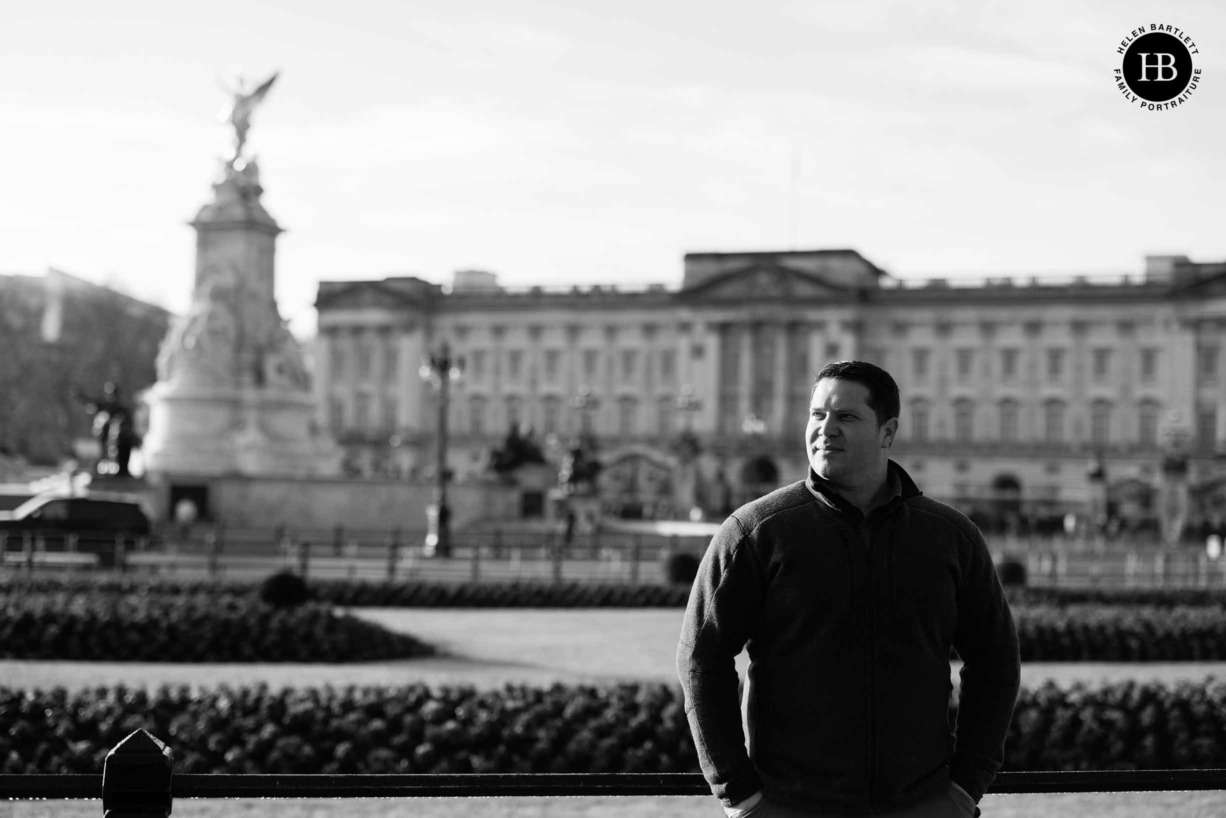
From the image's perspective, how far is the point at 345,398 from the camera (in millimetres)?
102625

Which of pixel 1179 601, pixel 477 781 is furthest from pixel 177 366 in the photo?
pixel 477 781

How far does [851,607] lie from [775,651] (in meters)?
0.22

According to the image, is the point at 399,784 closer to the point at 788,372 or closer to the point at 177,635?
the point at 177,635

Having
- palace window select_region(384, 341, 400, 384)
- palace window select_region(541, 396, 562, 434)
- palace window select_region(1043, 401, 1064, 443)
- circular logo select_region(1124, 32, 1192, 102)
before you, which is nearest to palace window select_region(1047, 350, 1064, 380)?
palace window select_region(1043, 401, 1064, 443)

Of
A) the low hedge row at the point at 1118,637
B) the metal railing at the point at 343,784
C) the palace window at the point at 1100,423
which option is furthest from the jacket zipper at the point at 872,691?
the palace window at the point at 1100,423

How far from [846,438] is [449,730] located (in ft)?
20.4

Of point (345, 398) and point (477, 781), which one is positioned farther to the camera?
point (345, 398)

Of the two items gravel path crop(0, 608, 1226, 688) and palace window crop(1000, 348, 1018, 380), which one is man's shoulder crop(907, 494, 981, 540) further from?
palace window crop(1000, 348, 1018, 380)

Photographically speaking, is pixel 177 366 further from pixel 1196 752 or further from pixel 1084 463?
pixel 1084 463

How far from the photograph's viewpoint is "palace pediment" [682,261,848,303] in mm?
91688

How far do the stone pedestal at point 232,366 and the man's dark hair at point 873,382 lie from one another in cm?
3861

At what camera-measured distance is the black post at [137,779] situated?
4121mm

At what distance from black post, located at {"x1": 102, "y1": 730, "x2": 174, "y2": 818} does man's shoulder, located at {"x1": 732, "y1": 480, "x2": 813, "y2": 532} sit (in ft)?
4.89

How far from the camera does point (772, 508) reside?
4.29 metres
